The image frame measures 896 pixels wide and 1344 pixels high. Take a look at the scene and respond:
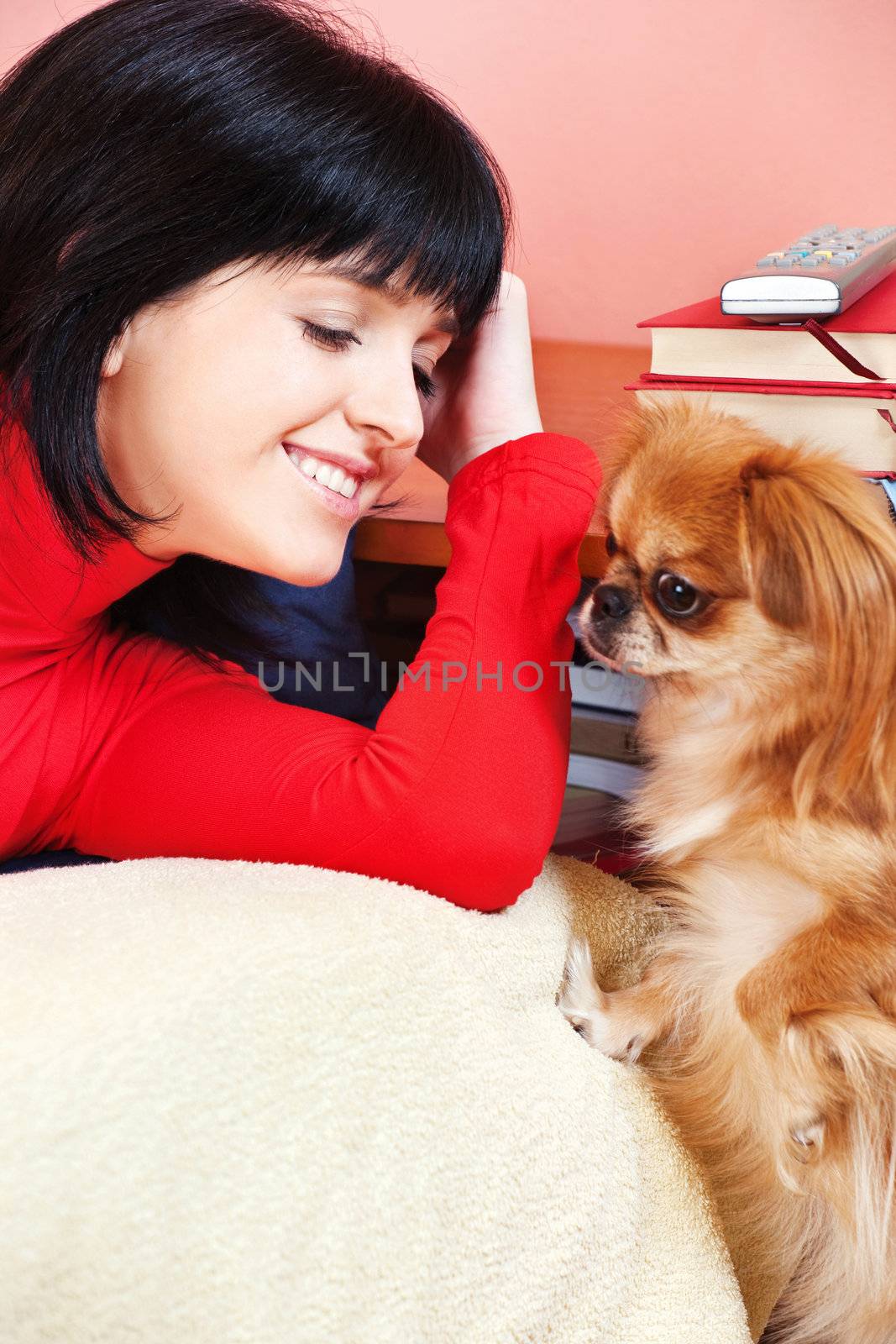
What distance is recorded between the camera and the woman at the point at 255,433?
65 centimetres

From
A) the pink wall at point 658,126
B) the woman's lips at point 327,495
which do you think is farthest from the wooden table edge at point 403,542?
the pink wall at point 658,126

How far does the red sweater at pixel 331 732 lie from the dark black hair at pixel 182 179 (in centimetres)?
8

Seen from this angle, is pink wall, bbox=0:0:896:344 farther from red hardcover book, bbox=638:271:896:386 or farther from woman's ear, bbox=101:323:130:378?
woman's ear, bbox=101:323:130:378

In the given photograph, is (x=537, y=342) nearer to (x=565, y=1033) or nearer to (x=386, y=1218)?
(x=565, y=1033)

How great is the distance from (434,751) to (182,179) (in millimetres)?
396

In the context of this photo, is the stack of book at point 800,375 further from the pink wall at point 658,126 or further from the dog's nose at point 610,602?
the pink wall at point 658,126

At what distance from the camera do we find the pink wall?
47.0 inches

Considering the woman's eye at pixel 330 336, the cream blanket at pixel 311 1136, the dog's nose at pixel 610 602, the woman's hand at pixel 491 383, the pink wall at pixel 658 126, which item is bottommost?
the cream blanket at pixel 311 1136

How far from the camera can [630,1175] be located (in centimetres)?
60

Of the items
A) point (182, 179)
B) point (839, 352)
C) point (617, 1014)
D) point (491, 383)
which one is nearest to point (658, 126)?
point (491, 383)

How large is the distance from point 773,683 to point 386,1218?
14.3 inches

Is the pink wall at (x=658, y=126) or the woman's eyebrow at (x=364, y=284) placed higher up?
the pink wall at (x=658, y=126)

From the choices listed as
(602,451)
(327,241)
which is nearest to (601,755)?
(602,451)

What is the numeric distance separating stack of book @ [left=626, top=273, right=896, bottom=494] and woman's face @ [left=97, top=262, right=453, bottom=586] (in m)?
0.18
